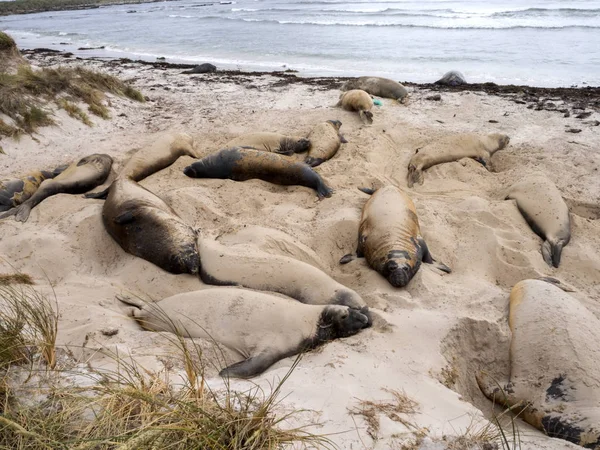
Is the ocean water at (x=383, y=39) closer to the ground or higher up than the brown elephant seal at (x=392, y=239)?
higher up

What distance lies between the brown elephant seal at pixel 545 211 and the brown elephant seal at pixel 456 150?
1221mm

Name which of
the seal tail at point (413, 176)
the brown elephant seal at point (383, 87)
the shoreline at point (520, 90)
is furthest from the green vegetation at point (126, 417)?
the brown elephant seal at point (383, 87)

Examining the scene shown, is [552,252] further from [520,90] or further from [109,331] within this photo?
[520,90]

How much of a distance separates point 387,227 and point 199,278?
2011 mm

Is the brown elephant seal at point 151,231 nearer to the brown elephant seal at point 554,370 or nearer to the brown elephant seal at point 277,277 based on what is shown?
the brown elephant seal at point 277,277

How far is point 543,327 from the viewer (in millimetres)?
3410

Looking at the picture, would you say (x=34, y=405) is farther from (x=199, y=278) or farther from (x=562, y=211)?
(x=562, y=211)

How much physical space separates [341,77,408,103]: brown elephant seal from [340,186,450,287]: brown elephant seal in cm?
548

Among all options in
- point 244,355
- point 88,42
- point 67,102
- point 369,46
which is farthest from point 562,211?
point 88,42

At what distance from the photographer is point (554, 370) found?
3.11 m

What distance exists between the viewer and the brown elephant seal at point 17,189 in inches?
230

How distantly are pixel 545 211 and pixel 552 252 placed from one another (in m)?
0.65

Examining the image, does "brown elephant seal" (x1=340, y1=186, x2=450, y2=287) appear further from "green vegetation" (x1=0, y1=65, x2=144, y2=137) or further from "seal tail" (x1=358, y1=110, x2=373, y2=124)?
"green vegetation" (x1=0, y1=65, x2=144, y2=137)

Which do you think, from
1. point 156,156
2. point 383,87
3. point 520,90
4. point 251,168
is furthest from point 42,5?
point 251,168
